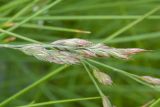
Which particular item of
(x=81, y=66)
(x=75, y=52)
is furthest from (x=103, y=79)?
(x=81, y=66)

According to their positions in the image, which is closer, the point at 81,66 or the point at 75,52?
the point at 75,52

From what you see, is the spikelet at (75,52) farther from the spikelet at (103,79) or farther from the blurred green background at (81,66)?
the blurred green background at (81,66)

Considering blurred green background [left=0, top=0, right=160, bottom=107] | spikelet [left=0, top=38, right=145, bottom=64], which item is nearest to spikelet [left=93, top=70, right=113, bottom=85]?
spikelet [left=0, top=38, right=145, bottom=64]

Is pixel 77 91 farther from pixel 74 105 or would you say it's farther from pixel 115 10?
pixel 115 10

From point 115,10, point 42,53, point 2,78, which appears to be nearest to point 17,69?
point 2,78

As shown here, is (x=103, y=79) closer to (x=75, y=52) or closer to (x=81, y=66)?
(x=75, y=52)

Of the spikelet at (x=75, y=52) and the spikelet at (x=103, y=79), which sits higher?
the spikelet at (x=75, y=52)

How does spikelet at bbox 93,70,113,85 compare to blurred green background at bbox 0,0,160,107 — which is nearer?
spikelet at bbox 93,70,113,85

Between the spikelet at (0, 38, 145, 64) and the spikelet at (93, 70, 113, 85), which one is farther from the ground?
the spikelet at (0, 38, 145, 64)

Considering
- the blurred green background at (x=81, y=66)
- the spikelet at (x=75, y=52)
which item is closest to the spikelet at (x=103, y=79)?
the spikelet at (x=75, y=52)

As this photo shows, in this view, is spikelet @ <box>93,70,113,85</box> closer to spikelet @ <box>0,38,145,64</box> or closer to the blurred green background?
spikelet @ <box>0,38,145,64</box>

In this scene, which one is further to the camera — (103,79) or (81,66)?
(81,66)
